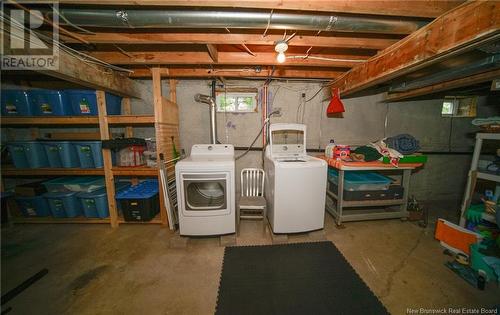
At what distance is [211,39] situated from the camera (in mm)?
1711

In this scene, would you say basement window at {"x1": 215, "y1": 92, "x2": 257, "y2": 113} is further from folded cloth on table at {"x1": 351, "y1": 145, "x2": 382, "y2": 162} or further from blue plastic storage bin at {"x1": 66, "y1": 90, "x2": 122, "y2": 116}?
folded cloth on table at {"x1": 351, "y1": 145, "x2": 382, "y2": 162}

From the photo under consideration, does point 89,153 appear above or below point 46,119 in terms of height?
below

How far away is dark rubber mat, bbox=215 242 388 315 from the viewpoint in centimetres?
146

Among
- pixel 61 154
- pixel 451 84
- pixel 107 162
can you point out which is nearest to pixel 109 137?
pixel 107 162

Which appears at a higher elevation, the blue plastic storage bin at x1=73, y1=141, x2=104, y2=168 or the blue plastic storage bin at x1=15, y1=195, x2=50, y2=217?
the blue plastic storage bin at x1=73, y1=141, x2=104, y2=168

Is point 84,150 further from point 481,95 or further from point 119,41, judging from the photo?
point 481,95

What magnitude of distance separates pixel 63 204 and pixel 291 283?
11.5 feet

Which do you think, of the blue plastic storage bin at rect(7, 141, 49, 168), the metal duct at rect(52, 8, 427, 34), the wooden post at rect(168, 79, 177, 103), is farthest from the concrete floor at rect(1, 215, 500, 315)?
the metal duct at rect(52, 8, 427, 34)

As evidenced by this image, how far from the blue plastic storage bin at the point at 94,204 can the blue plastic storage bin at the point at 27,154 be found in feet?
2.52

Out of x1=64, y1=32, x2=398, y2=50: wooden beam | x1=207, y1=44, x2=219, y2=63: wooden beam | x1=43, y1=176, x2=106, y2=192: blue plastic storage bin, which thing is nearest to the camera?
x1=64, y1=32, x2=398, y2=50: wooden beam

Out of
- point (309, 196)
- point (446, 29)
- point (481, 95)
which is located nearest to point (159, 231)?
point (309, 196)

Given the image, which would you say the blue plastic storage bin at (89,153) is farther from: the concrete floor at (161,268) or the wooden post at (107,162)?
the concrete floor at (161,268)

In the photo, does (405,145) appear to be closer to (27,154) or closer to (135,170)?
(135,170)

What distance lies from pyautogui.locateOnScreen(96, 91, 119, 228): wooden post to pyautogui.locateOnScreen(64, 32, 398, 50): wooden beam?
833 mm
